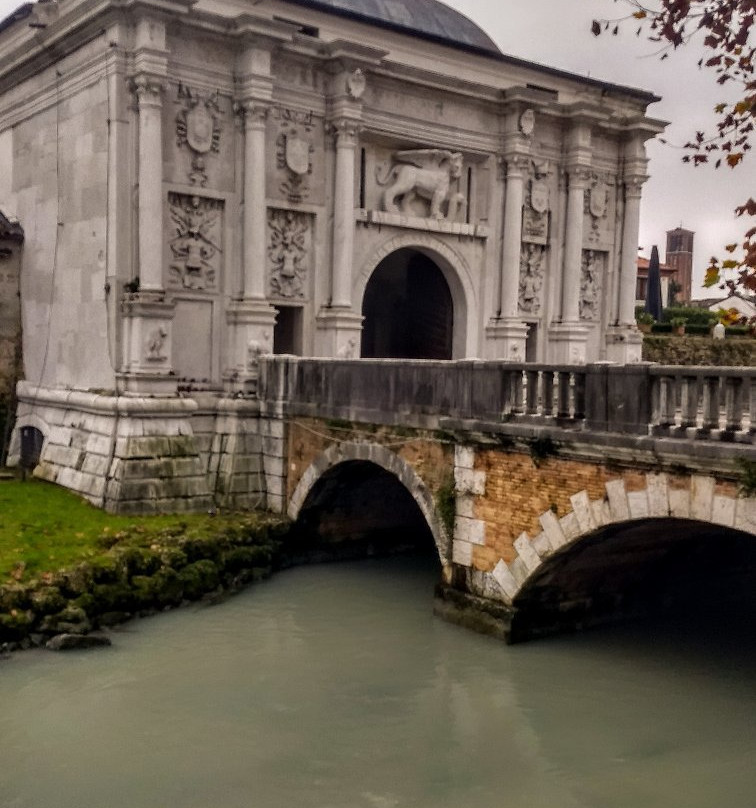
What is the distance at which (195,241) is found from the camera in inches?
660

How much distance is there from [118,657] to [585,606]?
583 cm

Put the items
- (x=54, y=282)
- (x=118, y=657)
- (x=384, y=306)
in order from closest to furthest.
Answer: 1. (x=118, y=657)
2. (x=54, y=282)
3. (x=384, y=306)

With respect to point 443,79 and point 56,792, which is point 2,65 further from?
point 56,792

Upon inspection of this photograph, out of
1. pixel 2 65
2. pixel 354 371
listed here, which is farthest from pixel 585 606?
pixel 2 65

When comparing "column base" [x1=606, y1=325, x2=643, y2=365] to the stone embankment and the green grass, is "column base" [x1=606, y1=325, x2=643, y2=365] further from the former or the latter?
the green grass

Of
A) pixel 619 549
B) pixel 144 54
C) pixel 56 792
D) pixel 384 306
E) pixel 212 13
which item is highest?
pixel 212 13

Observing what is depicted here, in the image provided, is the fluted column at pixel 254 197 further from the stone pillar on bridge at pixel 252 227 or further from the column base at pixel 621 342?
the column base at pixel 621 342

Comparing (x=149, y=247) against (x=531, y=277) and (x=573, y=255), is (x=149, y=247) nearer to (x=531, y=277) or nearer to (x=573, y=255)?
(x=531, y=277)

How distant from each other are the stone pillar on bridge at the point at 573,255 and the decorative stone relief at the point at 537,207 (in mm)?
595

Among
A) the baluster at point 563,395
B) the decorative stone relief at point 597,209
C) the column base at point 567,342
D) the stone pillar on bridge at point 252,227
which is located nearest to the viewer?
the baluster at point 563,395

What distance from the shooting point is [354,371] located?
14266 millimetres

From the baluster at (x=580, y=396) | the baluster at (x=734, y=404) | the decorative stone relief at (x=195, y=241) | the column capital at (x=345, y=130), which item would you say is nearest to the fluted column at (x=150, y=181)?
the decorative stone relief at (x=195, y=241)

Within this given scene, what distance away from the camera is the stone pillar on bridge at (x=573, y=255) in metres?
21.5

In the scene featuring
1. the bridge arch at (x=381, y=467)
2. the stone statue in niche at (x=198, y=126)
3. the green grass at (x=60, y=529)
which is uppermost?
the stone statue in niche at (x=198, y=126)
